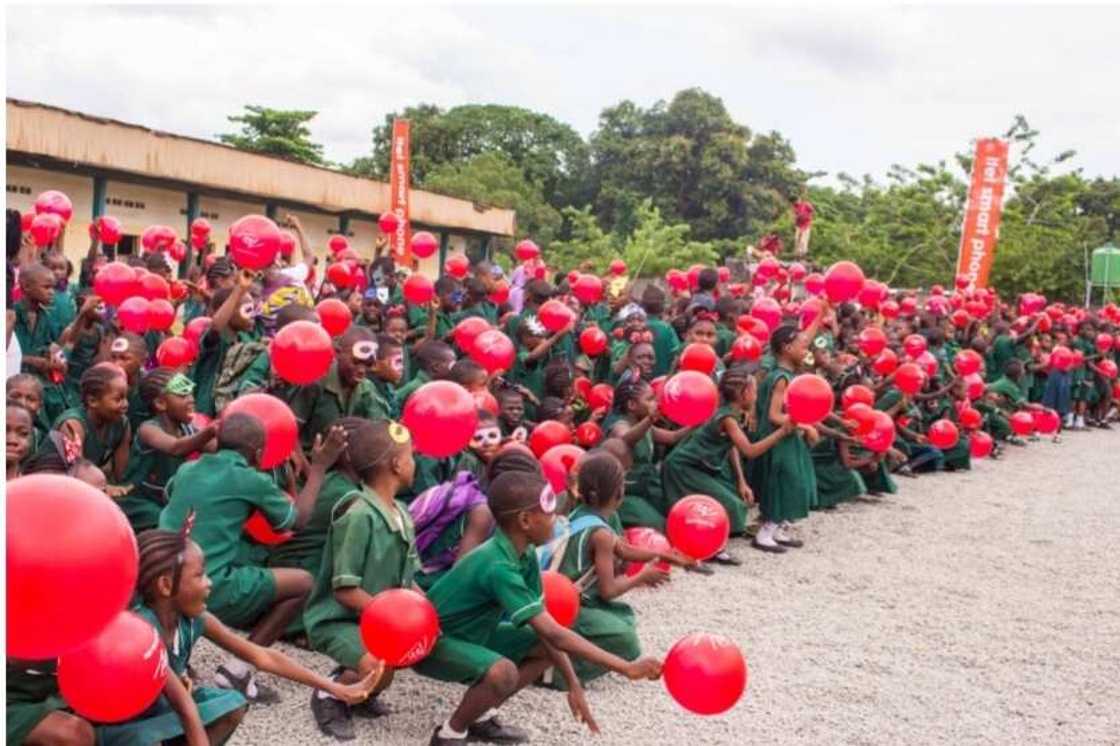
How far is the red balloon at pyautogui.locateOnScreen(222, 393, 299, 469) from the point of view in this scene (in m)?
4.77

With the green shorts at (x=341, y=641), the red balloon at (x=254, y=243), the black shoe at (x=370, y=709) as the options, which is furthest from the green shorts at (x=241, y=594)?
the red balloon at (x=254, y=243)

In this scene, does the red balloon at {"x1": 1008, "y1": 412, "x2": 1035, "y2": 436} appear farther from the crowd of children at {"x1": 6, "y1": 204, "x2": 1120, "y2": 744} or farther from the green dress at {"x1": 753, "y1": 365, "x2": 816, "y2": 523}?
the green dress at {"x1": 753, "y1": 365, "x2": 816, "y2": 523}

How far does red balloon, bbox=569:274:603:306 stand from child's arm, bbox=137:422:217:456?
18.4 feet

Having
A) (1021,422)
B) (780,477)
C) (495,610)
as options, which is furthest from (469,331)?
(1021,422)

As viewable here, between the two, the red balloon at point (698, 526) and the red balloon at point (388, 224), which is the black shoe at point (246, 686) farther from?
the red balloon at point (388, 224)

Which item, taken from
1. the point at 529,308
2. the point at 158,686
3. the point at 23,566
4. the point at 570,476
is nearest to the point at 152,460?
the point at 570,476

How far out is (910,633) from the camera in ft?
Answer: 21.2

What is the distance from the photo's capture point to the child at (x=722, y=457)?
7684mm

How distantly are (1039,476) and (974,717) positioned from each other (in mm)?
7854

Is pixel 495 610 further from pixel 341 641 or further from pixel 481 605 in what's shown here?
pixel 341 641

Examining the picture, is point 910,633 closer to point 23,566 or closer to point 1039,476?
point 23,566

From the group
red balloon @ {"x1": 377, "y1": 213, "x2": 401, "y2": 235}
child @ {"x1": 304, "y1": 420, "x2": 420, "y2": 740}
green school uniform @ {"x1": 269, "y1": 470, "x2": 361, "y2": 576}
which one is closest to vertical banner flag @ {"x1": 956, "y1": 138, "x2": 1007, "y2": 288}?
red balloon @ {"x1": 377, "y1": 213, "x2": 401, "y2": 235}

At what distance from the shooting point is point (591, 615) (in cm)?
518

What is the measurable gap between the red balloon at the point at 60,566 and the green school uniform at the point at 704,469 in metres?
5.75
